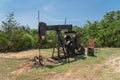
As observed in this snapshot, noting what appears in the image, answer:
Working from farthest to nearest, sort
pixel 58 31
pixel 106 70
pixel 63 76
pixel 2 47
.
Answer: pixel 2 47
pixel 58 31
pixel 106 70
pixel 63 76

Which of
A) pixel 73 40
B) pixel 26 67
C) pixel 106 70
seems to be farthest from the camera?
pixel 73 40

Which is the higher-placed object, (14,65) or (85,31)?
(85,31)

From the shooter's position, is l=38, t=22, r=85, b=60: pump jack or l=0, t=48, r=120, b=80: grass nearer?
l=0, t=48, r=120, b=80: grass

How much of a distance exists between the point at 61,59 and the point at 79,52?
217 cm

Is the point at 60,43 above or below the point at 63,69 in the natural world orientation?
above

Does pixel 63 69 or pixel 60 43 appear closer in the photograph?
pixel 63 69

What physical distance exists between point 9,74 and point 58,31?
13.6 feet

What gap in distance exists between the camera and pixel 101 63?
1488 cm

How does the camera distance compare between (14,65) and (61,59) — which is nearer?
(14,65)

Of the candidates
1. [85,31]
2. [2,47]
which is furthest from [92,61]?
[85,31]

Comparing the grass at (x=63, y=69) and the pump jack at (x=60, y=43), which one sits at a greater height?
the pump jack at (x=60, y=43)

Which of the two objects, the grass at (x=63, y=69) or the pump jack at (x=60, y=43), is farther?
the pump jack at (x=60, y=43)

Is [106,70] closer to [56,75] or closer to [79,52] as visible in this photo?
[56,75]

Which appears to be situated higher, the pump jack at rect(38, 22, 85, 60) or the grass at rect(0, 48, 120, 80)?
the pump jack at rect(38, 22, 85, 60)
